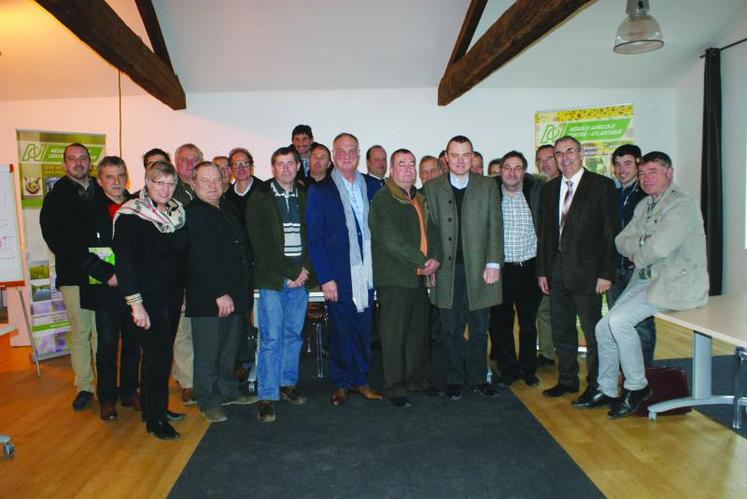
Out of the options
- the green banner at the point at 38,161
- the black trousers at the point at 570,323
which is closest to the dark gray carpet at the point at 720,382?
the black trousers at the point at 570,323

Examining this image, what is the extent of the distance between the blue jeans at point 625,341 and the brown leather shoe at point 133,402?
2.91 metres

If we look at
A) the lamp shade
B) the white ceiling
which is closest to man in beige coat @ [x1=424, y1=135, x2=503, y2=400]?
the lamp shade

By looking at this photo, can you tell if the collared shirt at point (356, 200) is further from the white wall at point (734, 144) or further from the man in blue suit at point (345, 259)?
the white wall at point (734, 144)

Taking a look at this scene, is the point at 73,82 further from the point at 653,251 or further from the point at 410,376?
the point at 653,251

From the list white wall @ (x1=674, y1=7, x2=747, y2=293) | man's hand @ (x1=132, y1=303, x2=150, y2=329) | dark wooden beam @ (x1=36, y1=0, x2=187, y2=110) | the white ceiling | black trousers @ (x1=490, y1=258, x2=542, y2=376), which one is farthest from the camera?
white wall @ (x1=674, y1=7, x2=747, y2=293)

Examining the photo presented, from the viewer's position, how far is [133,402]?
141 inches

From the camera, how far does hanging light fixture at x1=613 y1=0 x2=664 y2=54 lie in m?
4.47

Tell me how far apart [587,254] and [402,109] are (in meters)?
4.28

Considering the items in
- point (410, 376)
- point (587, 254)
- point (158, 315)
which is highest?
point (587, 254)

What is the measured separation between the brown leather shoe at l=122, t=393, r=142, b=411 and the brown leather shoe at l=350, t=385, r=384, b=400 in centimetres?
138

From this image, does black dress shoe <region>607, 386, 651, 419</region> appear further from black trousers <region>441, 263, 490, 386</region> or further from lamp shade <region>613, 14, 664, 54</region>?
lamp shade <region>613, 14, 664, 54</region>

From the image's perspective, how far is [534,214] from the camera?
12.9ft

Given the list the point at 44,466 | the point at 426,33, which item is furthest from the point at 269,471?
the point at 426,33

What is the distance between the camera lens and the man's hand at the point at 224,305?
3.20 metres
